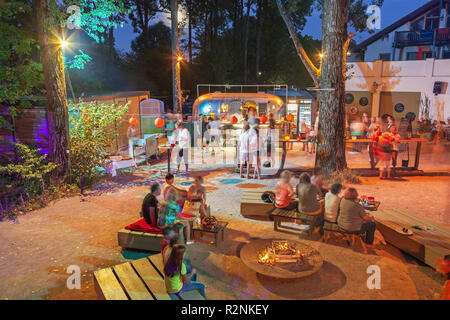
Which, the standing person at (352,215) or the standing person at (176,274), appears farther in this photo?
the standing person at (352,215)

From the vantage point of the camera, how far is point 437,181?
10.2 metres

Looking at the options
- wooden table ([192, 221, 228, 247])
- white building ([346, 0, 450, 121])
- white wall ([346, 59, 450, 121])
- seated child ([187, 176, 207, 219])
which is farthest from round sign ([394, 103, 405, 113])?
wooden table ([192, 221, 228, 247])

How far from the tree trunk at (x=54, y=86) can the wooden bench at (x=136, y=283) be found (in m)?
5.72

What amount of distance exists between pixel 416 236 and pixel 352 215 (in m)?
1.06

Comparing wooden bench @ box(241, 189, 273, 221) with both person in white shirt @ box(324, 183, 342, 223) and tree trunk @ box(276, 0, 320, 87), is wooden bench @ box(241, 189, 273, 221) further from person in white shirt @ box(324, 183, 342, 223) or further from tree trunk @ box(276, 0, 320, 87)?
tree trunk @ box(276, 0, 320, 87)

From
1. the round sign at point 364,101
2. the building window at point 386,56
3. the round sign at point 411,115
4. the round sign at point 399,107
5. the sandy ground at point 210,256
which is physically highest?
the building window at point 386,56

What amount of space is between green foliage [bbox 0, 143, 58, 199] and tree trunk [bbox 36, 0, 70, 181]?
1.19ft

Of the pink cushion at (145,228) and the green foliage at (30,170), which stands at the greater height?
the green foliage at (30,170)

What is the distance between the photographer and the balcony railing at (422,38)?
24.6 meters

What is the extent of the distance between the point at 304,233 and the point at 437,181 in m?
6.35

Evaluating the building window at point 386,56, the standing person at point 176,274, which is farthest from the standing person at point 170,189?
the building window at point 386,56

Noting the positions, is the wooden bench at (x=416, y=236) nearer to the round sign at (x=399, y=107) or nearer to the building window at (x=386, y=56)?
the round sign at (x=399, y=107)

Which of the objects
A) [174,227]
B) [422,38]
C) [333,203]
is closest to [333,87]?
[333,203]

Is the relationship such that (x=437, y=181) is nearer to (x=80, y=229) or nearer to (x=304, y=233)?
(x=304, y=233)
